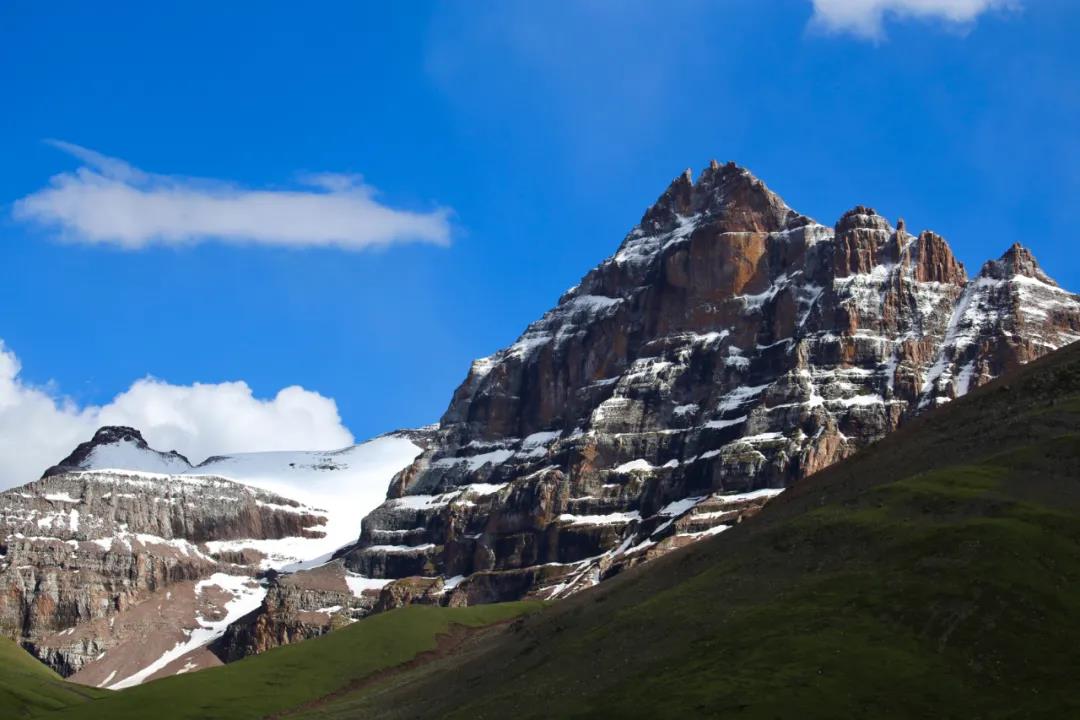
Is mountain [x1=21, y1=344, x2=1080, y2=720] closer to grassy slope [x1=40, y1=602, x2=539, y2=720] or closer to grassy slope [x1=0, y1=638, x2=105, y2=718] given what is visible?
grassy slope [x1=40, y1=602, x2=539, y2=720]

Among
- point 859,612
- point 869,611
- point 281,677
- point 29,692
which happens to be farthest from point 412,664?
point 869,611

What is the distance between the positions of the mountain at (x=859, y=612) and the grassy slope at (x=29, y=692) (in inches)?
428

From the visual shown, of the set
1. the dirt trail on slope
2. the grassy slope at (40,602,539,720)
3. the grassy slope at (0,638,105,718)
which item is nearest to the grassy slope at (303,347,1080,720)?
the dirt trail on slope

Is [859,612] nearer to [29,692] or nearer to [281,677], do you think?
[281,677]

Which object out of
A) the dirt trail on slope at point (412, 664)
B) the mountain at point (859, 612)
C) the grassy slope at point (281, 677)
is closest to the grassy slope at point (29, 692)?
the grassy slope at point (281, 677)

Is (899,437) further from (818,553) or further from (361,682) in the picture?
(361,682)

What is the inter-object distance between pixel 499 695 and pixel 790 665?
28.6m

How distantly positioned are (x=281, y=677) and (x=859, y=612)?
308 feet

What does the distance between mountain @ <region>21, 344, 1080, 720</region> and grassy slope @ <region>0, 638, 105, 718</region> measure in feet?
35.6

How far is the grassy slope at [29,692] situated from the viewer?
160 meters

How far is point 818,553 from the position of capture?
107m

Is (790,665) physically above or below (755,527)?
below

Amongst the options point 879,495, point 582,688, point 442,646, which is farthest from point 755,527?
point 442,646

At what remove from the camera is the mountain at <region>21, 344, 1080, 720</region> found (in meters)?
83.1
